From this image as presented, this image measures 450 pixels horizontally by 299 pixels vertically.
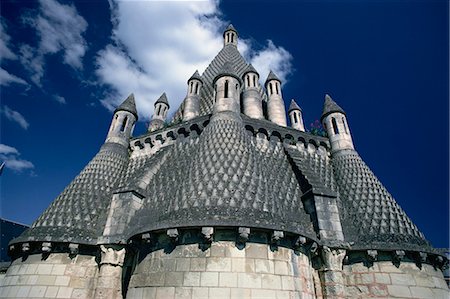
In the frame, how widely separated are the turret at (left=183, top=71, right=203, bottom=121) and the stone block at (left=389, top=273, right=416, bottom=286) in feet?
41.2

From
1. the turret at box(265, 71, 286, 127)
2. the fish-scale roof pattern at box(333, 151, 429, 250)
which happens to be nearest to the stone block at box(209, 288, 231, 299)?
the fish-scale roof pattern at box(333, 151, 429, 250)

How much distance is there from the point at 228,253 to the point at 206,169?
2.88 meters

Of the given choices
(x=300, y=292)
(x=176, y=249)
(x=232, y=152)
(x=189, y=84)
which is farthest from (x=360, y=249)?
(x=189, y=84)

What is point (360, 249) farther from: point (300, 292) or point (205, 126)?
point (205, 126)

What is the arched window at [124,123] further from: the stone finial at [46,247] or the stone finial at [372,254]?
the stone finial at [372,254]

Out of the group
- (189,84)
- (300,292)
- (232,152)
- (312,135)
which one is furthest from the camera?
(189,84)

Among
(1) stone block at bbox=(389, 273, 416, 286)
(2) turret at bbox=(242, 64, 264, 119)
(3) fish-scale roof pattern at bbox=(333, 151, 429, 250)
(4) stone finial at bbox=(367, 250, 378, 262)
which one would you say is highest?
(2) turret at bbox=(242, 64, 264, 119)

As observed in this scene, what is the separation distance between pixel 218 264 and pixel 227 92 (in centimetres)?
801

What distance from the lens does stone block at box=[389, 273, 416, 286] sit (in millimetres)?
8062

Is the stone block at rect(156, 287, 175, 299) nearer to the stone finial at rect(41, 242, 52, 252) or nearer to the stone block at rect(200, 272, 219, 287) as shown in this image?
the stone block at rect(200, 272, 219, 287)

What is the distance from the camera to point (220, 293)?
20.5 feet

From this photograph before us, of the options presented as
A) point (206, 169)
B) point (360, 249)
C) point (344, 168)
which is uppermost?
point (344, 168)

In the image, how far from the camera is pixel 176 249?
6.95 m

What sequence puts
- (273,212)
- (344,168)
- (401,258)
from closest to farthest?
(273,212)
(401,258)
(344,168)
